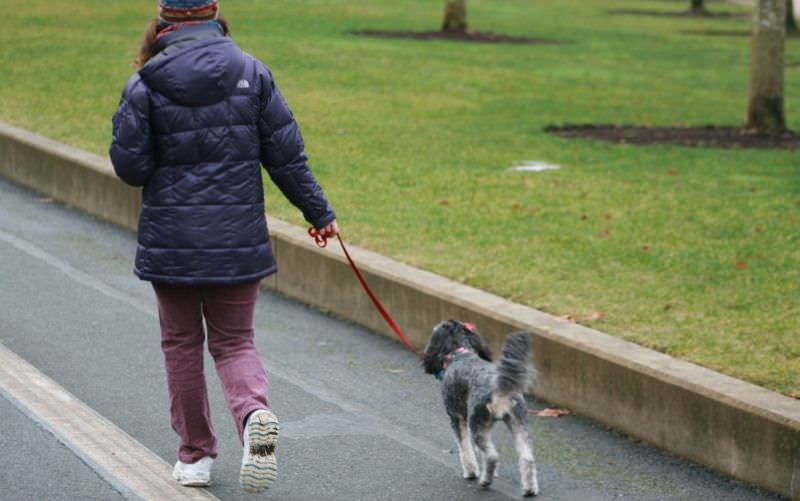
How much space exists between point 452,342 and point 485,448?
0.43 m

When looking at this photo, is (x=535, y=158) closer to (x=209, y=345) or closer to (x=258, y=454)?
(x=209, y=345)

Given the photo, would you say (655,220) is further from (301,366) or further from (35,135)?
(35,135)

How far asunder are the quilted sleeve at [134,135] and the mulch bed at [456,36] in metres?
21.2

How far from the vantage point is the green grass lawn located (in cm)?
852

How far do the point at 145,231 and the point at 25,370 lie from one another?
2384 mm

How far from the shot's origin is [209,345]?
19.1 ft

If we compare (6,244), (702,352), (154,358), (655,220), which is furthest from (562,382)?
(6,244)

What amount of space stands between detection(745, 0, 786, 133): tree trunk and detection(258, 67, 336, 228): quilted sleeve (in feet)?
37.2

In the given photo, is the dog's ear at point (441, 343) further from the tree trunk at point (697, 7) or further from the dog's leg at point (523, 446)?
the tree trunk at point (697, 7)

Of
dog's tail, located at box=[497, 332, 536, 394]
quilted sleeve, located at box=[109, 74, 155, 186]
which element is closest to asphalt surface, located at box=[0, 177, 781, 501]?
dog's tail, located at box=[497, 332, 536, 394]

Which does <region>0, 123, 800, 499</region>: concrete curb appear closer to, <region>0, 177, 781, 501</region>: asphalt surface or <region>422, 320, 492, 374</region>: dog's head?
<region>0, 177, 781, 501</region>: asphalt surface

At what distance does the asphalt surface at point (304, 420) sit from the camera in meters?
6.08

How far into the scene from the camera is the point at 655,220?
11078 mm

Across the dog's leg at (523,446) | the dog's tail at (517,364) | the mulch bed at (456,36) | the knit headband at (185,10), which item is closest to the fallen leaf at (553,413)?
the dog's leg at (523,446)
